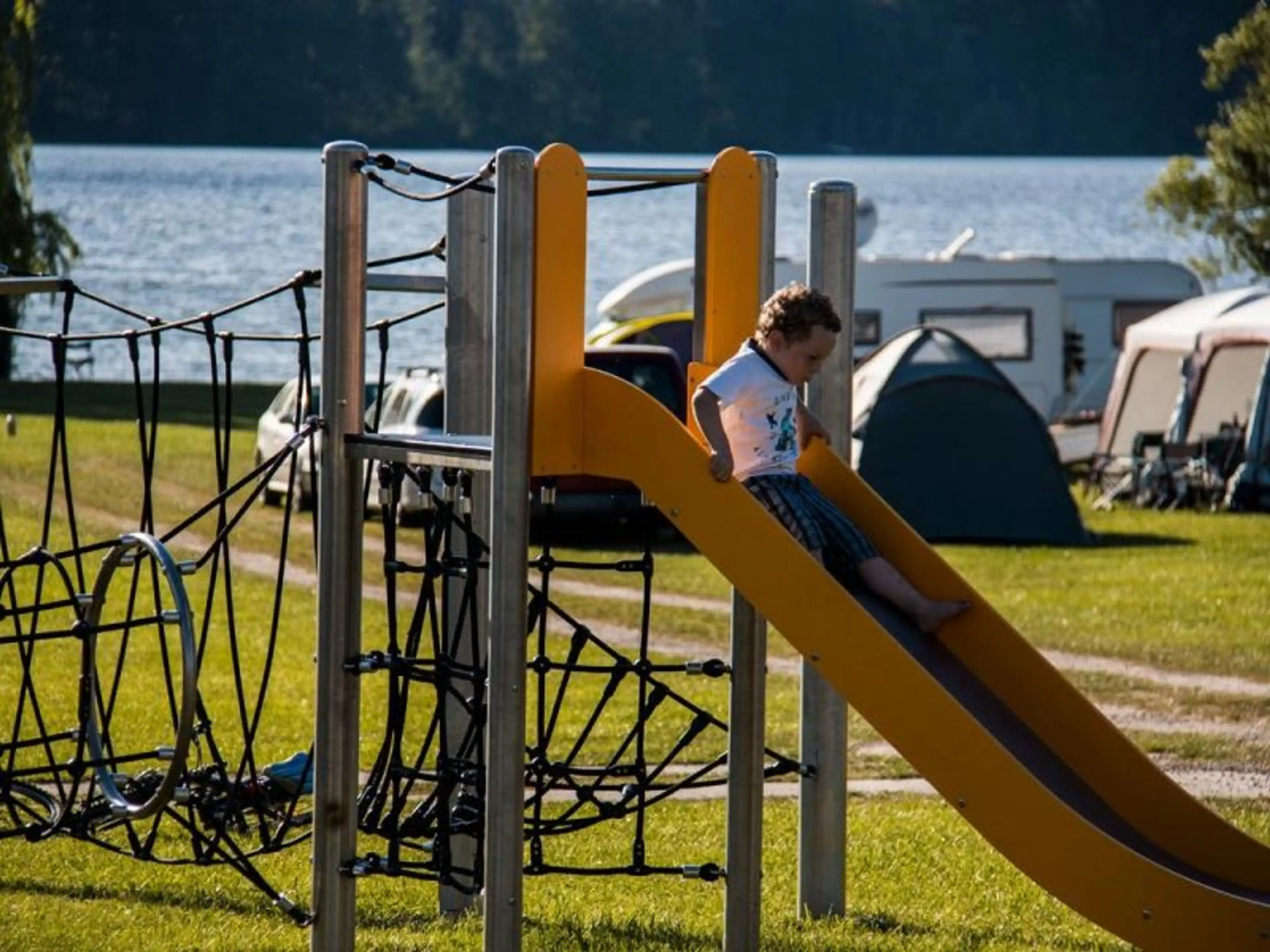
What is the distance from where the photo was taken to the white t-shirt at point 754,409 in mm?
6352

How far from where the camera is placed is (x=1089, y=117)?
528 ft

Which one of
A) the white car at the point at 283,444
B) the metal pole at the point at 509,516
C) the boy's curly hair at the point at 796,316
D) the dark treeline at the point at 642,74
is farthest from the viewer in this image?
the dark treeline at the point at 642,74

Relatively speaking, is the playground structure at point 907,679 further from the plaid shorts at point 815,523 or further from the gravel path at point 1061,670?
the gravel path at point 1061,670

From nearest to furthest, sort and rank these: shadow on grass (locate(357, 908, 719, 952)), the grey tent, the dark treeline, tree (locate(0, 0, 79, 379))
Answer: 1. shadow on grass (locate(357, 908, 719, 952))
2. the grey tent
3. tree (locate(0, 0, 79, 379))
4. the dark treeline

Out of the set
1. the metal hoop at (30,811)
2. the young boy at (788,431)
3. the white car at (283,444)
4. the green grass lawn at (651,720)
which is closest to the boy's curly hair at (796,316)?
the young boy at (788,431)

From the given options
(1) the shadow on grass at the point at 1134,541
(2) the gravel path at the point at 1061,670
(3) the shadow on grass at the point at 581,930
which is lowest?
(2) the gravel path at the point at 1061,670

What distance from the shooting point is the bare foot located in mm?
6355

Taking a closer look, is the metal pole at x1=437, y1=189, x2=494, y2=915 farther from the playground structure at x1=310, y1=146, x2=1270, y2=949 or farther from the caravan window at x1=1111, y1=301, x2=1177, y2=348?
the caravan window at x1=1111, y1=301, x2=1177, y2=348

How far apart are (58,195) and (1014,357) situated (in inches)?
3713

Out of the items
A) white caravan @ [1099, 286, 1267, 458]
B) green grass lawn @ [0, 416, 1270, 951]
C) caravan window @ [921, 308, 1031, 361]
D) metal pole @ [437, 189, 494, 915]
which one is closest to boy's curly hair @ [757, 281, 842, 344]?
metal pole @ [437, 189, 494, 915]

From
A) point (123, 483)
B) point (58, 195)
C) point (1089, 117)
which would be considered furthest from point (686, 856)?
point (1089, 117)

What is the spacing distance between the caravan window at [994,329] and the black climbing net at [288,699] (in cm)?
1115

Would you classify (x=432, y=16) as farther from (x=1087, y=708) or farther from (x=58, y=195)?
(x=1087, y=708)

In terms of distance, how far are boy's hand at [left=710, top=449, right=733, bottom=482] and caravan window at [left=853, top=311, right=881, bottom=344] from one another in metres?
20.3
